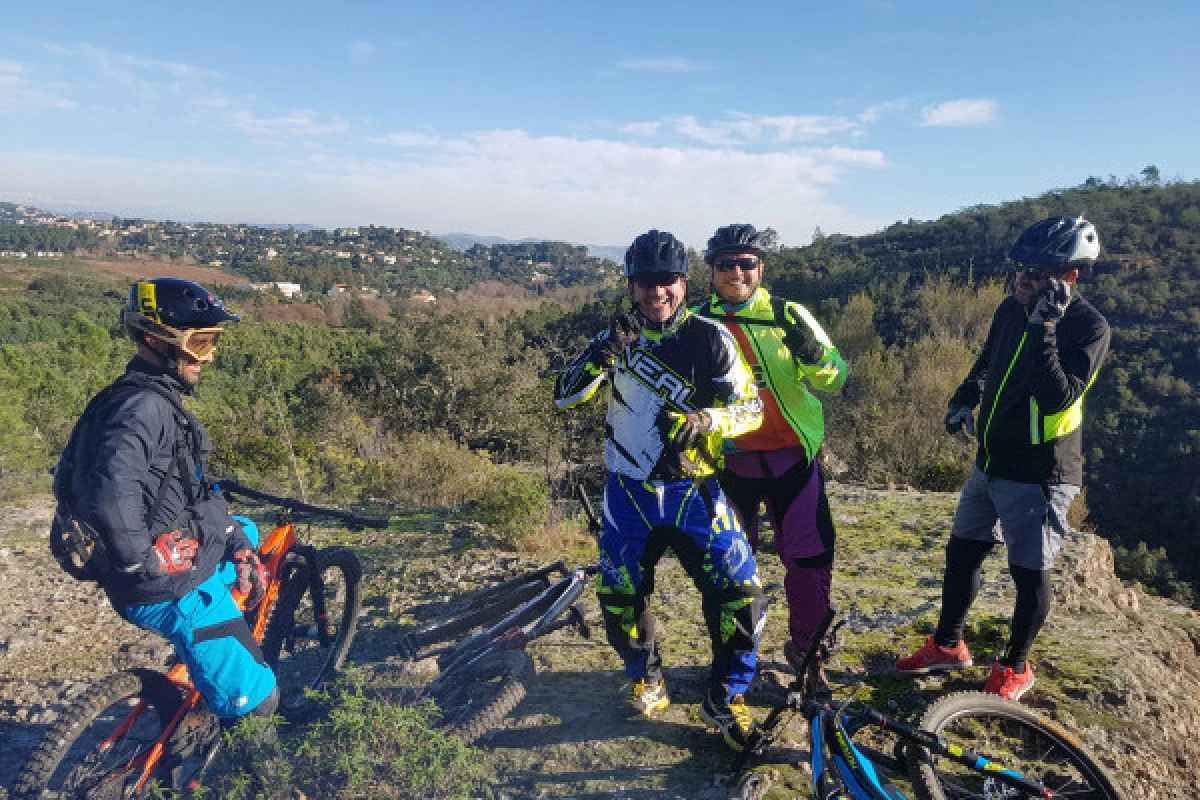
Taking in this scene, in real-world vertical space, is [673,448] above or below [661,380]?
below

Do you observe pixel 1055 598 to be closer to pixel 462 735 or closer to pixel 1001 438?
pixel 1001 438

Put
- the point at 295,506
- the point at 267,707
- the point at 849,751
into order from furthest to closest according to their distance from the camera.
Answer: the point at 295,506
the point at 267,707
the point at 849,751

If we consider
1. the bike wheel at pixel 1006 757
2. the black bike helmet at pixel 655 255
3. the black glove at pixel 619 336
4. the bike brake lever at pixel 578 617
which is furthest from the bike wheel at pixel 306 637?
the bike wheel at pixel 1006 757

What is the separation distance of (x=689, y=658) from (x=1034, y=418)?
2.15 m

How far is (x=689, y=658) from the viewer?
3709 mm

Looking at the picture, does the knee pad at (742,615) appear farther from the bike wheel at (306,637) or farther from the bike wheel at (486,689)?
the bike wheel at (306,637)

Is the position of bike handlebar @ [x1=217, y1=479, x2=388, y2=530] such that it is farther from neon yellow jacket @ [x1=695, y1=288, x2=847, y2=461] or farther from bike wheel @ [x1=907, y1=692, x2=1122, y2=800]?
bike wheel @ [x1=907, y1=692, x2=1122, y2=800]

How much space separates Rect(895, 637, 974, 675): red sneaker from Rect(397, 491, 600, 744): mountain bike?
5.83 feet

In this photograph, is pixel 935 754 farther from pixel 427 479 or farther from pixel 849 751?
pixel 427 479

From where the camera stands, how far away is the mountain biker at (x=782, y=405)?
2986mm

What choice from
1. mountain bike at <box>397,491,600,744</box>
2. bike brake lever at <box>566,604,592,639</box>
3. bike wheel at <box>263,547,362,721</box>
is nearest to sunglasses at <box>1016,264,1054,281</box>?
mountain bike at <box>397,491,600,744</box>

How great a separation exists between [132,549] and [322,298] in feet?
216

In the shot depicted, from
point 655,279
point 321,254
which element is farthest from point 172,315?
point 321,254

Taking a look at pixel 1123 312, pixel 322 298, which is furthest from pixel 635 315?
pixel 322 298
